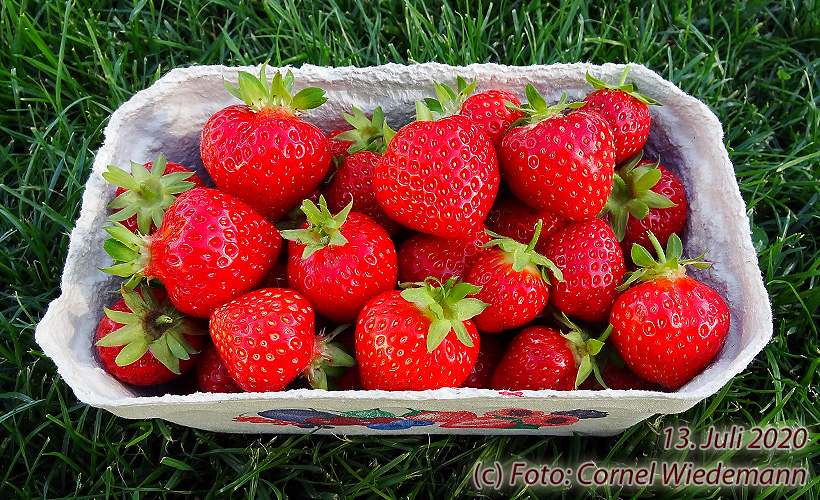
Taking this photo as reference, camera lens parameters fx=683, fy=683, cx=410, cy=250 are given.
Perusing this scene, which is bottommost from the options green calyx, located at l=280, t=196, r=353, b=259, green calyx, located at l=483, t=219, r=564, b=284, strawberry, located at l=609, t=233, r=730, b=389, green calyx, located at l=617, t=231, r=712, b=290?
strawberry, located at l=609, t=233, r=730, b=389

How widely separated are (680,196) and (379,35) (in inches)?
38.7

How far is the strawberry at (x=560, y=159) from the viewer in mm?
1076

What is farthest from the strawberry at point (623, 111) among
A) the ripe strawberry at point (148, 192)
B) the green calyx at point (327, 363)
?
the ripe strawberry at point (148, 192)

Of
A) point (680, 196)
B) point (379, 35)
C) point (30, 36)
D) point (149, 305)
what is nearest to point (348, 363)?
point (149, 305)

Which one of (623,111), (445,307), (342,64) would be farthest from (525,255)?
(342,64)

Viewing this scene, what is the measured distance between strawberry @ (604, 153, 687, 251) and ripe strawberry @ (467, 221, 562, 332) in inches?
9.1

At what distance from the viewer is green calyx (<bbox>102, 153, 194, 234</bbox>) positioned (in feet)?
3.75

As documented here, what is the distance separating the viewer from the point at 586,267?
1.12m

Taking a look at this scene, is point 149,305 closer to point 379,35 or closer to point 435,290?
point 435,290

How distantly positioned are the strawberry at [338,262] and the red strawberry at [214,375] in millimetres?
188

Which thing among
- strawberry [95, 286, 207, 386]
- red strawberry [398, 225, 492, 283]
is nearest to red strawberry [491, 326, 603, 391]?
red strawberry [398, 225, 492, 283]

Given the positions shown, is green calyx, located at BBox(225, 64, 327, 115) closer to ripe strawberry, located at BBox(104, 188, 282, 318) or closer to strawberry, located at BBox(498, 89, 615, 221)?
ripe strawberry, located at BBox(104, 188, 282, 318)

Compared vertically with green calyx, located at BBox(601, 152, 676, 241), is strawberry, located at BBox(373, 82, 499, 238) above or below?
above

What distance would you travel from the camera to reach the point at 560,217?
1168 mm
